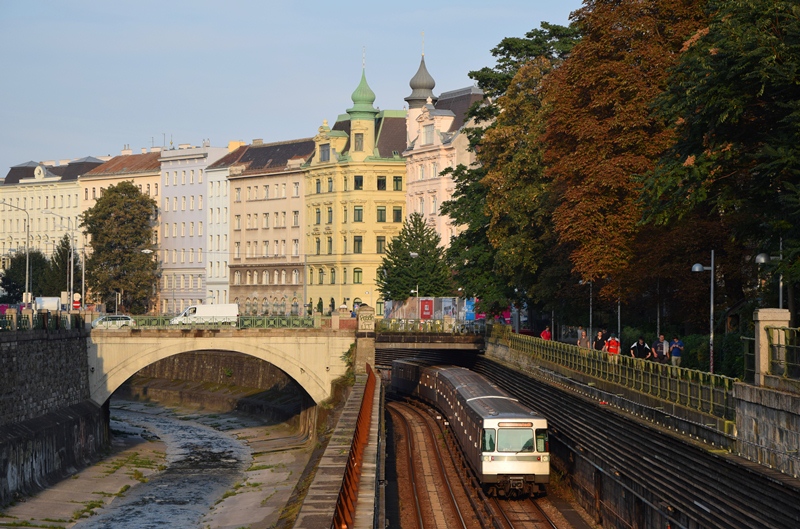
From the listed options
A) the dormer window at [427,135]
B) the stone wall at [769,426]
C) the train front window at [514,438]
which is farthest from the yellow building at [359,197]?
the stone wall at [769,426]

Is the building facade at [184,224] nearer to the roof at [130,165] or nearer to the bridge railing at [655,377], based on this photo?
the roof at [130,165]

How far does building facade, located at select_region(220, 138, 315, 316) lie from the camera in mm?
156500

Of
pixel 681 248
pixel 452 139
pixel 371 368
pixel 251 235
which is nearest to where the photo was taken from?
pixel 681 248

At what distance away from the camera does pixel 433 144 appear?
13900 cm

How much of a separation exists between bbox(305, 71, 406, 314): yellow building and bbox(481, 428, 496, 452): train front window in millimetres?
95818

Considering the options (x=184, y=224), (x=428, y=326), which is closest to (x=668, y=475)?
(x=428, y=326)

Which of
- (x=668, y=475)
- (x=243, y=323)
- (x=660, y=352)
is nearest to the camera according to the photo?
(x=668, y=475)

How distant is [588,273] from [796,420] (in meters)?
28.2

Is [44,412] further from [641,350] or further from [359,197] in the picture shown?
[359,197]

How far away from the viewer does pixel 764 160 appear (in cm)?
3844

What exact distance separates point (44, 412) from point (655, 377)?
36.2 m

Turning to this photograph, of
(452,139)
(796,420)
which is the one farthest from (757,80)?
(452,139)

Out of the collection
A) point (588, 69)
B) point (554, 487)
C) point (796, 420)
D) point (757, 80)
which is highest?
point (588, 69)

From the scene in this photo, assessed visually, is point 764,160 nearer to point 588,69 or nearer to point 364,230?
point 588,69
